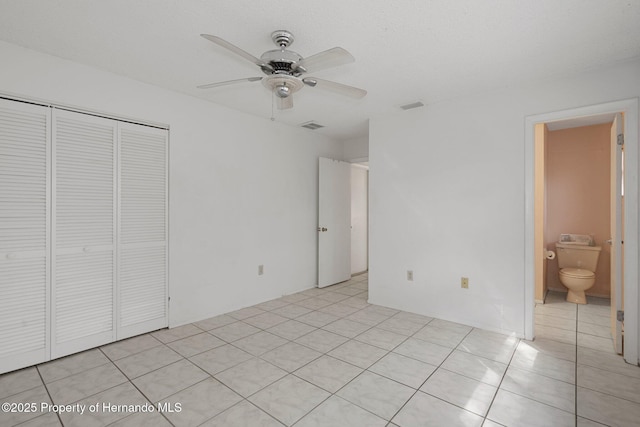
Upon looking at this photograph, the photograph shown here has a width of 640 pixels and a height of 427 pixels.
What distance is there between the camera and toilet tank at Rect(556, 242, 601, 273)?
3.97 m

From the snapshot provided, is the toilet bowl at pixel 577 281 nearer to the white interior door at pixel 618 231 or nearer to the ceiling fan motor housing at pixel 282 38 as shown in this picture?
the white interior door at pixel 618 231

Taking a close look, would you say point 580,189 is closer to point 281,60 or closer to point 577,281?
point 577,281

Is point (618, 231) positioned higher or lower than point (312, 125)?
lower

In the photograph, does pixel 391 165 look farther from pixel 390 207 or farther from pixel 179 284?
pixel 179 284

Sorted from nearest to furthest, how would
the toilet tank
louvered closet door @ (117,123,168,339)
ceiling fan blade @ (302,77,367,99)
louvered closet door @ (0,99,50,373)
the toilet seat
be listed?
1. ceiling fan blade @ (302,77,367,99)
2. louvered closet door @ (0,99,50,373)
3. louvered closet door @ (117,123,168,339)
4. the toilet seat
5. the toilet tank

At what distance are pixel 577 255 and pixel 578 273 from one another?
0.39 m

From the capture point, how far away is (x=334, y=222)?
4863 mm

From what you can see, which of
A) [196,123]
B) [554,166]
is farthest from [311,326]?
[554,166]

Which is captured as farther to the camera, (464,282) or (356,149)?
(356,149)

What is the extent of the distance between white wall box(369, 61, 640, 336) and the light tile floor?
1.37 ft

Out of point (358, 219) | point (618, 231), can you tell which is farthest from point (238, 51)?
point (358, 219)

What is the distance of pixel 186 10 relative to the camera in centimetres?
183

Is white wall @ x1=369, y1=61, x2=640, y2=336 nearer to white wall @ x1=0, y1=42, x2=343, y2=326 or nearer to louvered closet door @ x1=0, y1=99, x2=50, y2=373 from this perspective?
white wall @ x1=0, y1=42, x2=343, y2=326

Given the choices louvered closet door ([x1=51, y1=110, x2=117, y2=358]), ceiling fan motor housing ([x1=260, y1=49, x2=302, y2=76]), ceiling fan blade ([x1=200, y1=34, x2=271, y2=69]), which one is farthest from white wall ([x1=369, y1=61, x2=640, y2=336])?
louvered closet door ([x1=51, y1=110, x2=117, y2=358])
